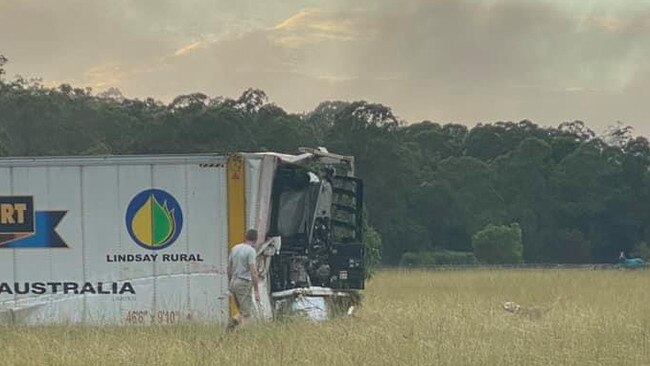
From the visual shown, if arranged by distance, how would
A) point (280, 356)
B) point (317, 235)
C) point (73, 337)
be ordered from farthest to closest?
point (317, 235)
point (73, 337)
point (280, 356)

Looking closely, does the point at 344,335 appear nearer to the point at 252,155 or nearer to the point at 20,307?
the point at 252,155

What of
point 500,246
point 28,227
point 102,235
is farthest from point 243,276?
point 500,246

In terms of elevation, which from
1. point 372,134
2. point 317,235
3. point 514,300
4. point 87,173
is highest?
point 372,134

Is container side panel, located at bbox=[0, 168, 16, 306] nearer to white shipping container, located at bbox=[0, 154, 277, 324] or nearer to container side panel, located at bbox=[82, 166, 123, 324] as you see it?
white shipping container, located at bbox=[0, 154, 277, 324]

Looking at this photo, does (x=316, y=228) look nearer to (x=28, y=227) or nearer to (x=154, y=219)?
(x=154, y=219)

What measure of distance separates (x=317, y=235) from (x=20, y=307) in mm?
4284

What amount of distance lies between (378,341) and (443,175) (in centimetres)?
5547

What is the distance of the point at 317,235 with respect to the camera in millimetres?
14492

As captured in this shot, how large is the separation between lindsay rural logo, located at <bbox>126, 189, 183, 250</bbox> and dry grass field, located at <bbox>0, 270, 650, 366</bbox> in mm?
1212

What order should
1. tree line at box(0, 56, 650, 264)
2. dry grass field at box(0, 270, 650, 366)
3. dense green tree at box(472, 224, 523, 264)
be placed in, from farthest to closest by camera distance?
tree line at box(0, 56, 650, 264)
dense green tree at box(472, 224, 523, 264)
dry grass field at box(0, 270, 650, 366)

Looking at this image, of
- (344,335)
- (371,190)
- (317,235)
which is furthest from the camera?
(371,190)

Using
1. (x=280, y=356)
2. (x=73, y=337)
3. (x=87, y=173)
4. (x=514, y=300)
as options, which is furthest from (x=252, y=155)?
(x=514, y=300)

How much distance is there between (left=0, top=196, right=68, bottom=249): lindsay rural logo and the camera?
1380 cm

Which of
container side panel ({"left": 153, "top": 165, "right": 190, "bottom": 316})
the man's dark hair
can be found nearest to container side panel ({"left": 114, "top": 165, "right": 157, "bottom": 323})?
container side panel ({"left": 153, "top": 165, "right": 190, "bottom": 316})
